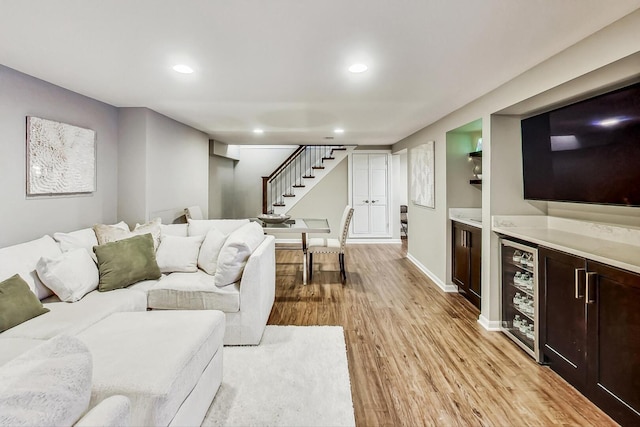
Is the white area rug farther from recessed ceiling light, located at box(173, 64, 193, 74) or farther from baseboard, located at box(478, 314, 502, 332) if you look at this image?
recessed ceiling light, located at box(173, 64, 193, 74)

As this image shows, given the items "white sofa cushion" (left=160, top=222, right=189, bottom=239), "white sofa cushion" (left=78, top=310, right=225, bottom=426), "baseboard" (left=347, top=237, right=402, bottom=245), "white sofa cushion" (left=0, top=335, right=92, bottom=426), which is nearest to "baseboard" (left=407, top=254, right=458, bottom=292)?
"baseboard" (left=347, top=237, right=402, bottom=245)

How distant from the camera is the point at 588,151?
2.15m

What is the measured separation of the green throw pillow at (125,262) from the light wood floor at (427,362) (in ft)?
4.15

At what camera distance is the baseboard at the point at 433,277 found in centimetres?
400

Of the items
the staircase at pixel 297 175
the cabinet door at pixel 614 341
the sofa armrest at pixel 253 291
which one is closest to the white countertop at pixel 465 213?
the cabinet door at pixel 614 341

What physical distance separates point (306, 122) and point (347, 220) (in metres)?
1.52

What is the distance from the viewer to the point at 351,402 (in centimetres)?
190

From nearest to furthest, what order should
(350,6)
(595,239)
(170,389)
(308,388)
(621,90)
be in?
(170,389) < (350,6) < (621,90) < (308,388) < (595,239)

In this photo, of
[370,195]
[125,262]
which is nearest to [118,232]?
[125,262]

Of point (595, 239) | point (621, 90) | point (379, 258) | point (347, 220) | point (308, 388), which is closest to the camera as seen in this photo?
point (621, 90)

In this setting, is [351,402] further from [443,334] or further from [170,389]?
[443,334]

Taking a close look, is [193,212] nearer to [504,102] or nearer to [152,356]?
[152,356]

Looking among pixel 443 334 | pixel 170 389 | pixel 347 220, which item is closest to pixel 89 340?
pixel 170 389

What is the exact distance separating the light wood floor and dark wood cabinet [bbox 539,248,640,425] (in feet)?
0.46
